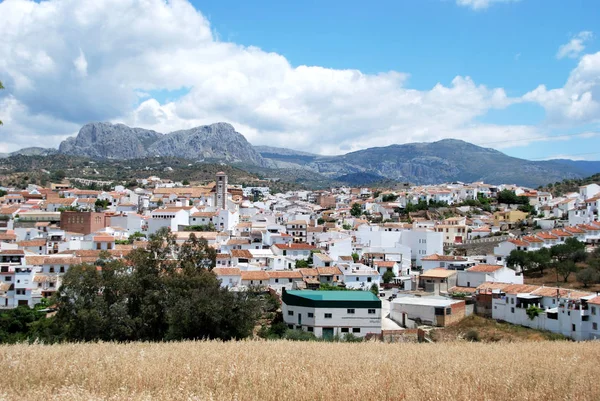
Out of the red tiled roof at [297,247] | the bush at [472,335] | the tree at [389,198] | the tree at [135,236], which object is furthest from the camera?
the tree at [389,198]

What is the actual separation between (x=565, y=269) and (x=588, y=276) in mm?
2846

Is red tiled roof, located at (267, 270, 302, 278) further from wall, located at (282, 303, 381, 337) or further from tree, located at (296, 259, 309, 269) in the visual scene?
wall, located at (282, 303, 381, 337)

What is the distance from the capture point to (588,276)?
34.6 meters

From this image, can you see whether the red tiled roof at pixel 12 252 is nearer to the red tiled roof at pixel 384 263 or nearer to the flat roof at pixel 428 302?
the red tiled roof at pixel 384 263

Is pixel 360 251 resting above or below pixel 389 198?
below

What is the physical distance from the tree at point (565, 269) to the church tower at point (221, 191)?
41.1 metres

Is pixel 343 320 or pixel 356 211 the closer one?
pixel 343 320

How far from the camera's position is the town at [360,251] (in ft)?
92.3

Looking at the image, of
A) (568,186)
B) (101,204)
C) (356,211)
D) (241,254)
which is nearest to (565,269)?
(241,254)

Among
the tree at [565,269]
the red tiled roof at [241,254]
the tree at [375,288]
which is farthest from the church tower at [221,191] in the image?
the tree at [565,269]

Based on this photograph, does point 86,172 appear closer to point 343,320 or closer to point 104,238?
point 104,238

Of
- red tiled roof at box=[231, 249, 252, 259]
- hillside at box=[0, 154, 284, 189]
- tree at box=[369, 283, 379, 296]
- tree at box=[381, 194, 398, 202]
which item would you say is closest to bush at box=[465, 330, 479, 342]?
tree at box=[369, 283, 379, 296]

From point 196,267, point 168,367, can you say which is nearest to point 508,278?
point 196,267

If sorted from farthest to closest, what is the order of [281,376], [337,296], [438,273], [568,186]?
[568,186], [438,273], [337,296], [281,376]
